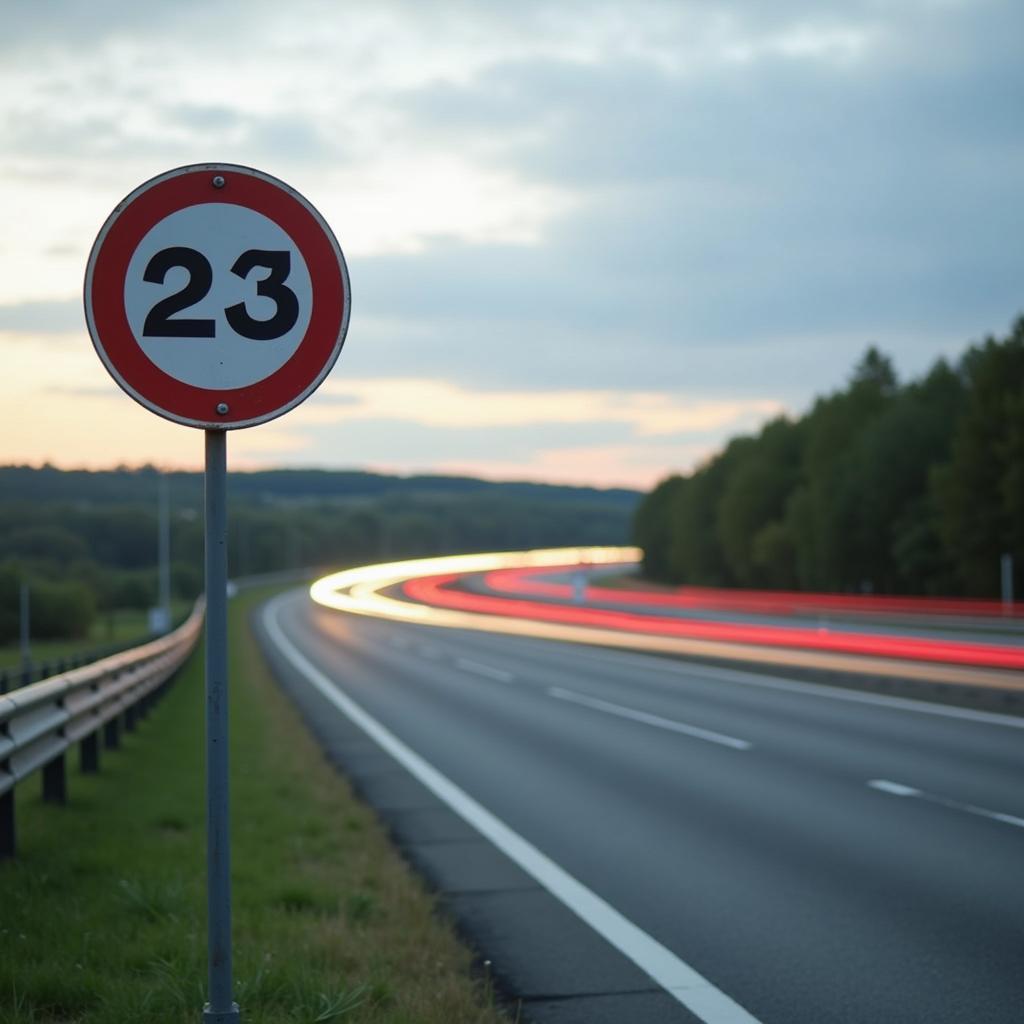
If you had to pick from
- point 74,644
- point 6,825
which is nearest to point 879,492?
point 74,644

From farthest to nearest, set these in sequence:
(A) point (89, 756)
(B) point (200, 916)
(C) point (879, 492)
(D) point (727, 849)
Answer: (C) point (879, 492) < (A) point (89, 756) < (D) point (727, 849) < (B) point (200, 916)

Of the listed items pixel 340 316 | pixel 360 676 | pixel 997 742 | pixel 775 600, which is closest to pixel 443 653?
pixel 360 676

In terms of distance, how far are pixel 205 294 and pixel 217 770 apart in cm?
131

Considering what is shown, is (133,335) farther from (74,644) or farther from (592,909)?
(74,644)

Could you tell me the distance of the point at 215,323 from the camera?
3.93 metres

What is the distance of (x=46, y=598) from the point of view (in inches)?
1861

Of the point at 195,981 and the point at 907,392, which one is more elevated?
the point at 907,392

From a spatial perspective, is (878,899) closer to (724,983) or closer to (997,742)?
(724,983)

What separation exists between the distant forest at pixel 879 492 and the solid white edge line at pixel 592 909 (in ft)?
171

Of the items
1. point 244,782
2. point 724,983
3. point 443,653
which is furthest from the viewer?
point 443,653

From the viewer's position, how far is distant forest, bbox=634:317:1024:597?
6400cm

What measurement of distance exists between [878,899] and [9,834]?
15.1 ft

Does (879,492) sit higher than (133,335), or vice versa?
(879,492)

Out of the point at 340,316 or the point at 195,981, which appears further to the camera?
the point at 195,981
